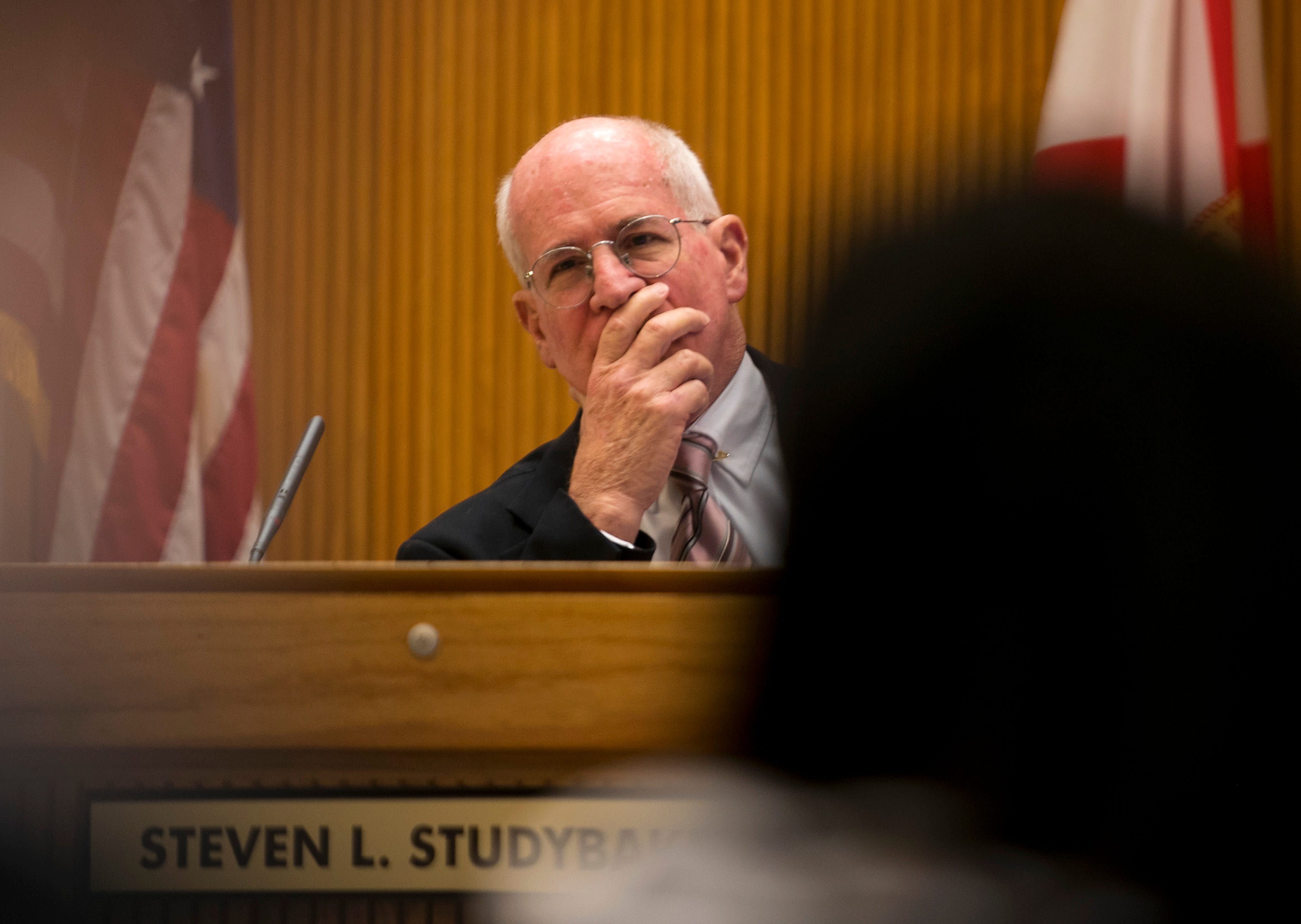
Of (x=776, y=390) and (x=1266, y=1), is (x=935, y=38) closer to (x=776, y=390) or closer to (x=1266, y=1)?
(x=1266, y=1)

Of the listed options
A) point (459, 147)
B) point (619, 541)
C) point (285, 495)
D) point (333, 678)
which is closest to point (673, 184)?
point (619, 541)

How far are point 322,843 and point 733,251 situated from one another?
130cm

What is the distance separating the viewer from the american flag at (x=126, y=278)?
252 cm

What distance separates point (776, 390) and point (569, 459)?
14.1 inches

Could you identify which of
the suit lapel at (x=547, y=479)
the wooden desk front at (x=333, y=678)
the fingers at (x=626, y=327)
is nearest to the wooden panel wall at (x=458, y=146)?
the suit lapel at (x=547, y=479)

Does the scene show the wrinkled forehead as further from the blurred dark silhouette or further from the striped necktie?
the blurred dark silhouette

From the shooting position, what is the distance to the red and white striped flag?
237cm

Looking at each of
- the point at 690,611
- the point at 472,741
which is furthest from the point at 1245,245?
the point at 472,741

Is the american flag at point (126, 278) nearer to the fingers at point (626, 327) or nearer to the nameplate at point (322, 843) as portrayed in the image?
the fingers at point (626, 327)

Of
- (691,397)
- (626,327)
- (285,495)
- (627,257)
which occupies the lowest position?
(285,495)

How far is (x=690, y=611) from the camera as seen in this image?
84 cm

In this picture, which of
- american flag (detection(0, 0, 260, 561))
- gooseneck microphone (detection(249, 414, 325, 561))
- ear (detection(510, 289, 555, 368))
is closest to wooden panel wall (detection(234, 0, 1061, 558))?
american flag (detection(0, 0, 260, 561))

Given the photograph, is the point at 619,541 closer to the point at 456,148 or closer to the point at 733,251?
the point at 733,251

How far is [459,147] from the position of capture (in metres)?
3.15
